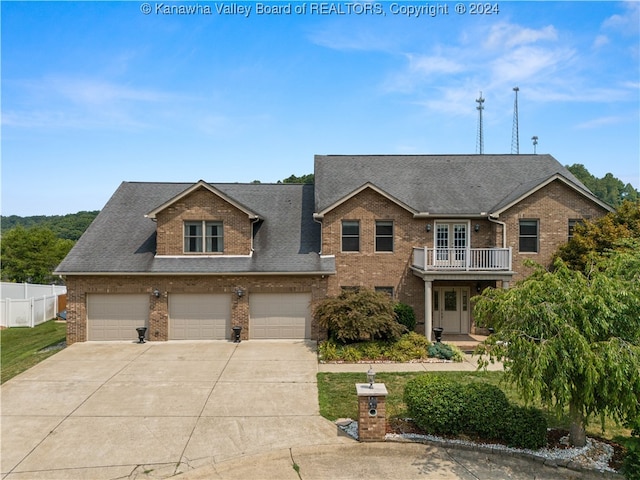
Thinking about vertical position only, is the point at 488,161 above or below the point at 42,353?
above

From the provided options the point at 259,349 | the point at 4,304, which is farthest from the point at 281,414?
the point at 4,304

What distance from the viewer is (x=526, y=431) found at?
8203 millimetres

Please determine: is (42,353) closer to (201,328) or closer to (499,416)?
→ (201,328)

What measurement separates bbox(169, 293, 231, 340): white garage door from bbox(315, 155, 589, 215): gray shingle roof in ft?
18.9

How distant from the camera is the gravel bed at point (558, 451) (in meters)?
7.75

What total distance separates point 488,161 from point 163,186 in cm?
1693

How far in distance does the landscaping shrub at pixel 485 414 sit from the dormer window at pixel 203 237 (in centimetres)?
1220

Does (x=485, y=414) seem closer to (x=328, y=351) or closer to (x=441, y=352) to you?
(x=441, y=352)

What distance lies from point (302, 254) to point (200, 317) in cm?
494

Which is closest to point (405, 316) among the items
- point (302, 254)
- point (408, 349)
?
point (408, 349)

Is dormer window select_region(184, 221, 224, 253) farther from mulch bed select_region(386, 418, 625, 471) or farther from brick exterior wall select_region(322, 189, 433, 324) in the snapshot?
mulch bed select_region(386, 418, 625, 471)

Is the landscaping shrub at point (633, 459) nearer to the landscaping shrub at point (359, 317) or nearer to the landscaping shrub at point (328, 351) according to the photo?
the landscaping shrub at point (359, 317)

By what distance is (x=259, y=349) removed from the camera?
16.0 metres

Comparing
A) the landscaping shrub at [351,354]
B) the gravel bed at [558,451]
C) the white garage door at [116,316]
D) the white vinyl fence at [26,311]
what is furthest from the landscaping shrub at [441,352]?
the white vinyl fence at [26,311]
